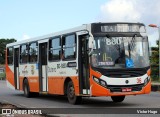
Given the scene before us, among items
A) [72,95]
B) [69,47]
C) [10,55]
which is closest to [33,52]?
[10,55]

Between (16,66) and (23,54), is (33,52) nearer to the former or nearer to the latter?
(23,54)

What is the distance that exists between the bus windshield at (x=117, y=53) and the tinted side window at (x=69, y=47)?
1.72m

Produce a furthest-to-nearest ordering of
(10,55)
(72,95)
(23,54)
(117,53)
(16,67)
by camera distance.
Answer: (10,55)
(16,67)
(23,54)
(72,95)
(117,53)

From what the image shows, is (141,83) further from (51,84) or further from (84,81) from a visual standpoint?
(51,84)

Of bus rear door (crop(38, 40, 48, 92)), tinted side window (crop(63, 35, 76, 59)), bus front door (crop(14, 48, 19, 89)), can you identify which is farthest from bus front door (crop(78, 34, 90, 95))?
bus front door (crop(14, 48, 19, 89))

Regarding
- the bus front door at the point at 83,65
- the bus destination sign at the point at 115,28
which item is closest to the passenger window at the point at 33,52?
the bus front door at the point at 83,65

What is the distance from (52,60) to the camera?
1931 cm

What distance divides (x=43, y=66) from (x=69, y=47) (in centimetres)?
346

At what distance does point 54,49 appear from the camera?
19.1 meters

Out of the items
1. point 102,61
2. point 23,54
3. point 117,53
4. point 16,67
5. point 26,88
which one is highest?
point 23,54

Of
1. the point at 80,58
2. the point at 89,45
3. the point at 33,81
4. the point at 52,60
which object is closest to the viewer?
the point at 89,45

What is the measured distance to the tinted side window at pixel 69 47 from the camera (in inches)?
672

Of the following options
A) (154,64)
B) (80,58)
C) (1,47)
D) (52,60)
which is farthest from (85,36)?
(1,47)

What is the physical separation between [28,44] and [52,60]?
3.86 m
